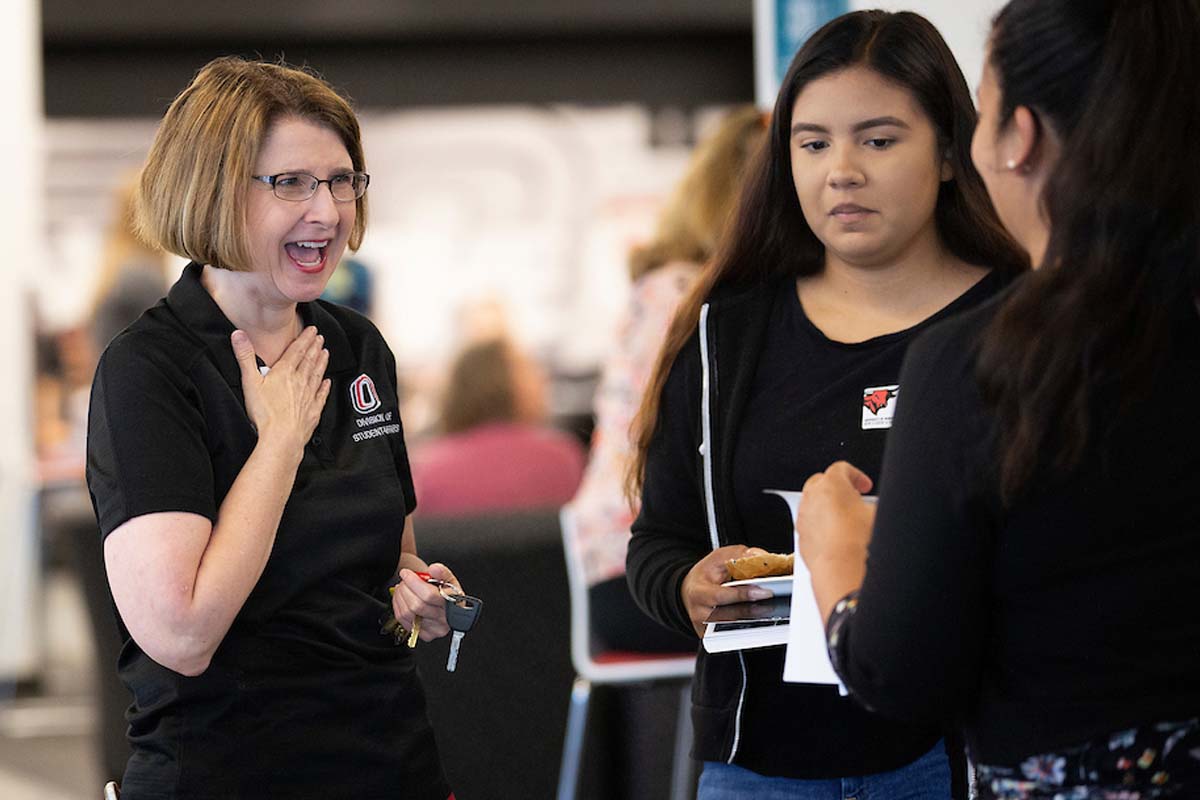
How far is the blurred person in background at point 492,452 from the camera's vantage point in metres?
4.64

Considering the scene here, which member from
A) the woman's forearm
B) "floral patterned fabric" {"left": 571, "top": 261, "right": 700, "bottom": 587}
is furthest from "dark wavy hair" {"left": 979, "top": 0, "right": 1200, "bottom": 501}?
"floral patterned fabric" {"left": 571, "top": 261, "right": 700, "bottom": 587}

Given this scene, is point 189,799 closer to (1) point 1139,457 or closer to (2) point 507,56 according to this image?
(1) point 1139,457

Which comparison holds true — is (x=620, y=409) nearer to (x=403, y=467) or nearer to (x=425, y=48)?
(x=403, y=467)

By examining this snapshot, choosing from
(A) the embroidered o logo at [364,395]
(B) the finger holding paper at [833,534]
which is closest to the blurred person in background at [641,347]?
(A) the embroidered o logo at [364,395]

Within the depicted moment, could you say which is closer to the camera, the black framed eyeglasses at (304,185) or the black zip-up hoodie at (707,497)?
the black framed eyeglasses at (304,185)

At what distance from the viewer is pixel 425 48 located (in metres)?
9.49

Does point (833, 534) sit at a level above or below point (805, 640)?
above

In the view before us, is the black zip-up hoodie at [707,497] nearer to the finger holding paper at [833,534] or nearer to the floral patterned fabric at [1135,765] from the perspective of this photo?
the finger holding paper at [833,534]

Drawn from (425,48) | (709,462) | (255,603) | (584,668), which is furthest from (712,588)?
(425,48)

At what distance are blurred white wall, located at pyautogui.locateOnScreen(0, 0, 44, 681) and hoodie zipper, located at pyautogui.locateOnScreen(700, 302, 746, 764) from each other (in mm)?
4896

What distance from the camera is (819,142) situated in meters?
1.90

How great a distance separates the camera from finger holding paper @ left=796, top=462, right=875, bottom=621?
1.40m

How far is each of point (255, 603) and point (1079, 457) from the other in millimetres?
868

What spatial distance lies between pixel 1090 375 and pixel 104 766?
3.39m
